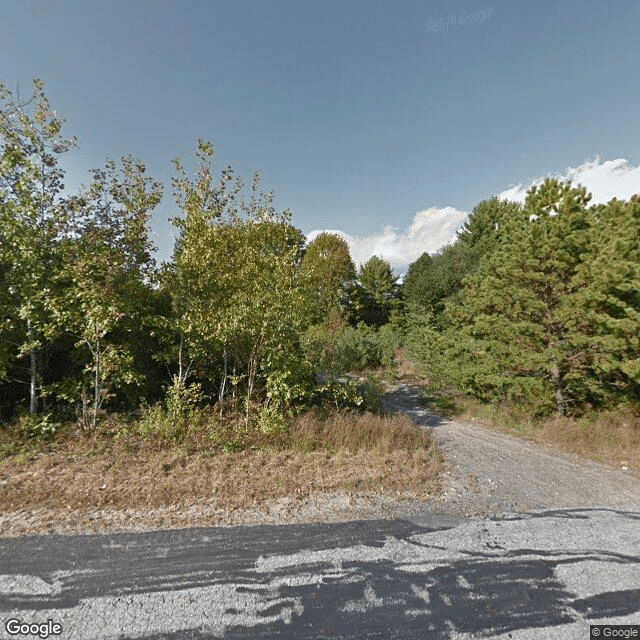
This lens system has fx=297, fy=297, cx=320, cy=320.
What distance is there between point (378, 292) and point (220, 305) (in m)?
25.4

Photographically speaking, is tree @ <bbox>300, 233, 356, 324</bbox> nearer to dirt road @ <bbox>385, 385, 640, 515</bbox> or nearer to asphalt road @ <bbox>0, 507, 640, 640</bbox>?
dirt road @ <bbox>385, 385, 640, 515</bbox>

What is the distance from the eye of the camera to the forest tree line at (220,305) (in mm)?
6492

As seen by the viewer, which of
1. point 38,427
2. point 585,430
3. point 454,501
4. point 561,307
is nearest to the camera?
point 454,501

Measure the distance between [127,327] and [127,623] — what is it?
19.3 feet

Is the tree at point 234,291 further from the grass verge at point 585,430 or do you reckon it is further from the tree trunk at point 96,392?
→ the grass verge at point 585,430

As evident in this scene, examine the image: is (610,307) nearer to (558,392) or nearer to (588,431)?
(558,392)

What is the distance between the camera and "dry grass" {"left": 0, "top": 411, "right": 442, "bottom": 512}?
4.76 meters

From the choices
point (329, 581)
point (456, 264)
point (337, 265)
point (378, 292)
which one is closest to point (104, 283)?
point (329, 581)

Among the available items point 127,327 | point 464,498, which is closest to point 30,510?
point 127,327

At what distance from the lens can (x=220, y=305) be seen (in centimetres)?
730

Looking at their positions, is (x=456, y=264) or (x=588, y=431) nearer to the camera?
(x=588, y=431)

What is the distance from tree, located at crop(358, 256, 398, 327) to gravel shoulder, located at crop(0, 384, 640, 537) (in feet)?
75.9

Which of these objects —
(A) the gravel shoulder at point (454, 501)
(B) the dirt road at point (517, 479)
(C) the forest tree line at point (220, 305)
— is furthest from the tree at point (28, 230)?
(B) the dirt road at point (517, 479)

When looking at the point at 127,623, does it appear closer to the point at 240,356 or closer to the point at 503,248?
the point at 240,356
